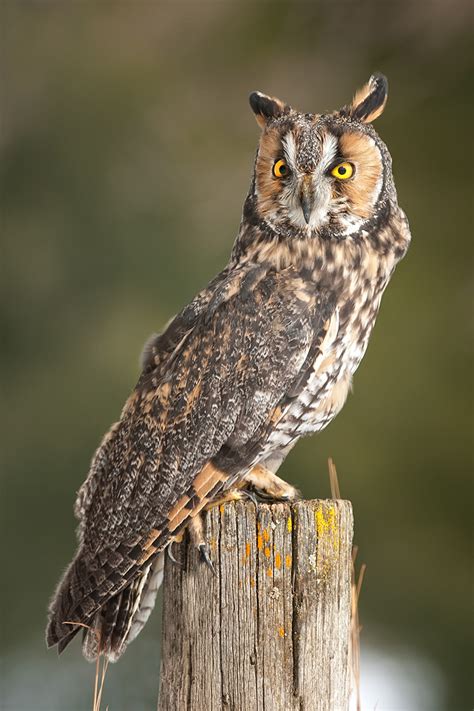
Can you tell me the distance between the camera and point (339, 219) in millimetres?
2223

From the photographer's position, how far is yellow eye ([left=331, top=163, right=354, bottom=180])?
2158 mm

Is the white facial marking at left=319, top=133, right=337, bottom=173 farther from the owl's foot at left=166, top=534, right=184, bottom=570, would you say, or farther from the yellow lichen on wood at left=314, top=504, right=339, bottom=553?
the owl's foot at left=166, top=534, right=184, bottom=570

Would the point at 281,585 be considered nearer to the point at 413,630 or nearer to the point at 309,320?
the point at 309,320

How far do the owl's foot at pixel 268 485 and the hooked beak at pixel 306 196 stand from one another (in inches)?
22.2

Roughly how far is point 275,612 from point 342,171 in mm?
930

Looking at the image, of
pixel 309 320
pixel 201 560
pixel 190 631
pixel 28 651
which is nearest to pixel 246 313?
pixel 309 320

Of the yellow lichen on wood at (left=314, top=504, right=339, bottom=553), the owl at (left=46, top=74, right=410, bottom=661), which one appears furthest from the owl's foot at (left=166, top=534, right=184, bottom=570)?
the yellow lichen on wood at (left=314, top=504, right=339, bottom=553)

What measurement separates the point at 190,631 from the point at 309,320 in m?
0.67

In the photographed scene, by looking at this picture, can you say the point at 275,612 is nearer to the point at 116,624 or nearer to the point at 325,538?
the point at 325,538

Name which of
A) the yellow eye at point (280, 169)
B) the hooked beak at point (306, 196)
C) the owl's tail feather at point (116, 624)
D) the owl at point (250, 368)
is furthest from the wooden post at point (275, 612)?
the yellow eye at point (280, 169)

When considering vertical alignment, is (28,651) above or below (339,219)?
below

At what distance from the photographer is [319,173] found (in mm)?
2129

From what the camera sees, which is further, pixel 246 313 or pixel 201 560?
pixel 246 313

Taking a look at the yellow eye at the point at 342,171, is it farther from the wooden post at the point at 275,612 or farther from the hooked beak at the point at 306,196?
the wooden post at the point at 275,612
